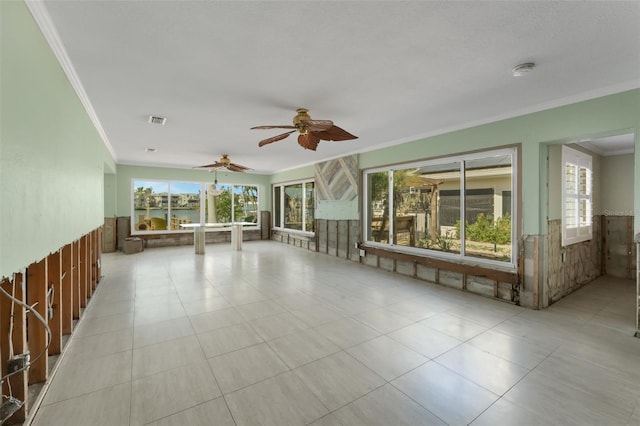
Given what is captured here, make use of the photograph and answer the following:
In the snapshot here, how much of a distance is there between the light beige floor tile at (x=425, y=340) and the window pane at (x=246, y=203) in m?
8.84

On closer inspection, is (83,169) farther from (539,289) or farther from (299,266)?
(539,289)

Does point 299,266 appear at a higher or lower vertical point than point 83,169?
lower

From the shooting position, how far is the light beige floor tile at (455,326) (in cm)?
294

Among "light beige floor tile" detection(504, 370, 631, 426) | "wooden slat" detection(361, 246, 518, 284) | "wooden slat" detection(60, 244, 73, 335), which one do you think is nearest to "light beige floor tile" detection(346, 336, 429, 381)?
"light beige floor tile" detection(504, 370, 631, 426)

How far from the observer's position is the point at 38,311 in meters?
2.20

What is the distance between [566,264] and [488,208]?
57.8 inches

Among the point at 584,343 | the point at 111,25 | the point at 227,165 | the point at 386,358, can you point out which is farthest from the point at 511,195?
the point at 227,165

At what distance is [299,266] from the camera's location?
6.21 meters

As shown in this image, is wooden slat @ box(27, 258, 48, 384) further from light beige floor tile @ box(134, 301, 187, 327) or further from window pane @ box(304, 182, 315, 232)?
window pane @ box(304, 182, 315, 232)

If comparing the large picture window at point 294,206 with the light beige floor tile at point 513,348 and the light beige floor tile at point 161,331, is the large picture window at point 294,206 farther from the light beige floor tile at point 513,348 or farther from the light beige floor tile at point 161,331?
the light beige floor tile at point 513,348

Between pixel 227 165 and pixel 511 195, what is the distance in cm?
594

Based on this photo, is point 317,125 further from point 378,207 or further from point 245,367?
point 378,207

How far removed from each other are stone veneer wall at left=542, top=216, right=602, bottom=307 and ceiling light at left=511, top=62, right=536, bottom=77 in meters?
2.26

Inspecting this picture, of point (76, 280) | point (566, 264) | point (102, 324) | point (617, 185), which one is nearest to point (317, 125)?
point (102, 324)
